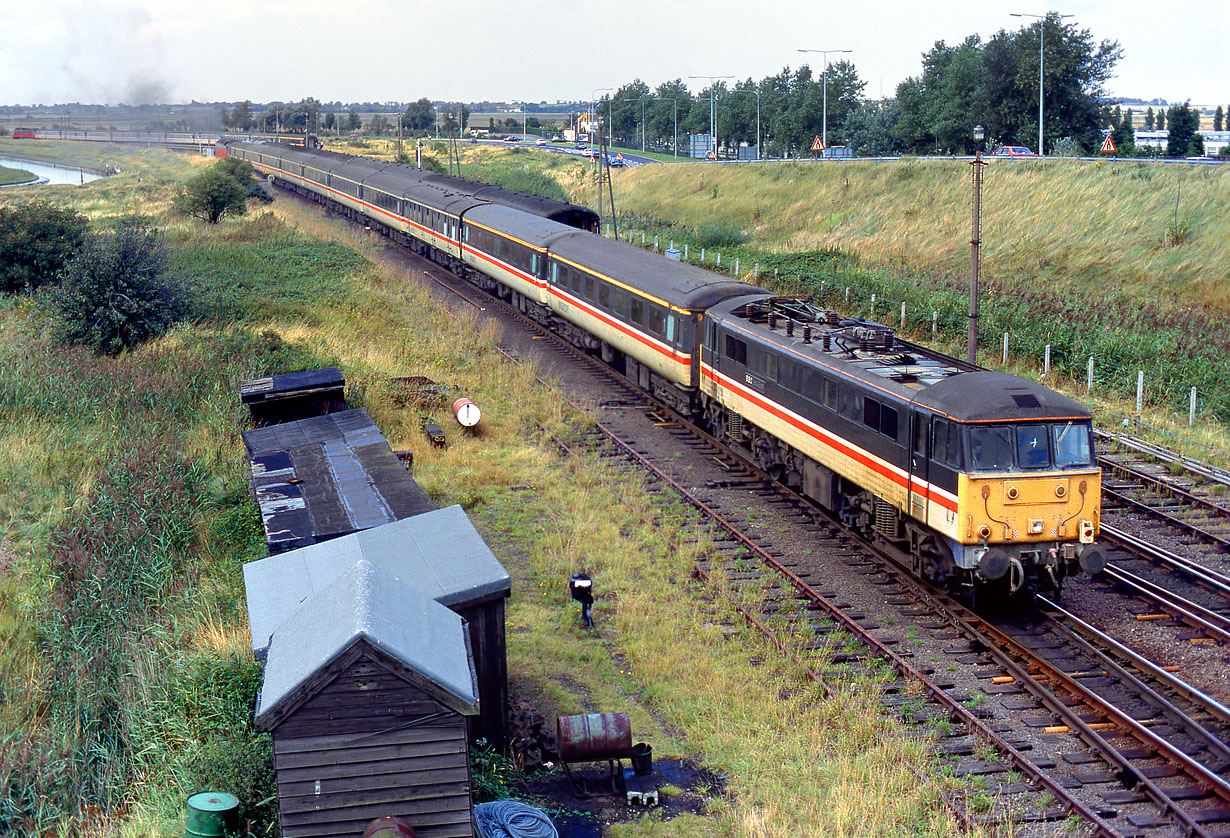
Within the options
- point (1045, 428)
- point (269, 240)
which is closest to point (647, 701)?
point (1045, 428)

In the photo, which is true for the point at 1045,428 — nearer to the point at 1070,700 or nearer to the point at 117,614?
the point at 1070,700

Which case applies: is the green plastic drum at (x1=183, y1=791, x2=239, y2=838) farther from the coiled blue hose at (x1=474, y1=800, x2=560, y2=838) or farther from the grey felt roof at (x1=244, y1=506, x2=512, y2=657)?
the coiled blue hose at (x1=474, y1=800, x2=560, y2=838)

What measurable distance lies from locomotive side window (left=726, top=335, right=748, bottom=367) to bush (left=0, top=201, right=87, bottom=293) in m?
24.5

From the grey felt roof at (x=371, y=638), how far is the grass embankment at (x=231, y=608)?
55.3 inches

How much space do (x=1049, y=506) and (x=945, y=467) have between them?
1.32m

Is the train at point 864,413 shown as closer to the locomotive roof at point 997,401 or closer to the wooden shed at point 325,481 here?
the locomotive roof at point 997,401

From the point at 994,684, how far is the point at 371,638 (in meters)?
8.09

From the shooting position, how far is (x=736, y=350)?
20438 millimetres

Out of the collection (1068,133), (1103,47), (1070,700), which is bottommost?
(1070,700)

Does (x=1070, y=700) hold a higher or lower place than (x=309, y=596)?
lower

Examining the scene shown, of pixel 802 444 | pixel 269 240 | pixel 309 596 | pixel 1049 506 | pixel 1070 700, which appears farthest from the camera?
pixel 269 240

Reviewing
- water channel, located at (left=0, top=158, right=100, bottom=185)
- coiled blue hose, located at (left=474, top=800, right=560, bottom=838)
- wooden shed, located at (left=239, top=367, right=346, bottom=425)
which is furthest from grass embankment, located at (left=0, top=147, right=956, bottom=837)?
water channel, located at (left=0, top=158, right=100, bottom=185)

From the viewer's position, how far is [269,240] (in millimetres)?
46500

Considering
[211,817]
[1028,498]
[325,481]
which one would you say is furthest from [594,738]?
[1028,498]
